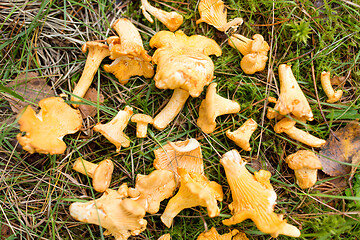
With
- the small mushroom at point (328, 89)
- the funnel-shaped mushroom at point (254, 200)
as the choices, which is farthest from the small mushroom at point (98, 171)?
the small mushroom at point (328, 89)

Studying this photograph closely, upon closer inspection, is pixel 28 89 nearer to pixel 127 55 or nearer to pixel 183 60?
pixel 127 55

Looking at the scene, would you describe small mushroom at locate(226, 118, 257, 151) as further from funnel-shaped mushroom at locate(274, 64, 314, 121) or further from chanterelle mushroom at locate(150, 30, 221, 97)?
chanterelle mushroom at locate(150, 30, 221, 97)

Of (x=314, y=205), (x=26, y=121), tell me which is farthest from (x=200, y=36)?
(x=314, y=205)

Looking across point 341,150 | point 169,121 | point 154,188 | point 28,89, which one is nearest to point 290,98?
point 341,150

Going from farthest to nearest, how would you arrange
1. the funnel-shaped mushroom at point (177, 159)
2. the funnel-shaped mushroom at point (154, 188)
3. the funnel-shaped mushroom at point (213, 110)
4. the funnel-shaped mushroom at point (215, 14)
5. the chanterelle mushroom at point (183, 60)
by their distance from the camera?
the funnel-shaped mushroom at point (215, 14) < the funnel-shaped mushroom at point (177, 159) < the funnel-shaped mushroom at point (213, 110) < the funnel-shaped mushroom at point (154, 188) < the chanterelle mushroom at point (183, 60)

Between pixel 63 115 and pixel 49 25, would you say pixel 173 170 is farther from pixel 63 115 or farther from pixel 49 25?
pixel 49 25

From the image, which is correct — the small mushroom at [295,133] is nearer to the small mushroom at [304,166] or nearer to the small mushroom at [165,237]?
the small mushroom at [304,166]
